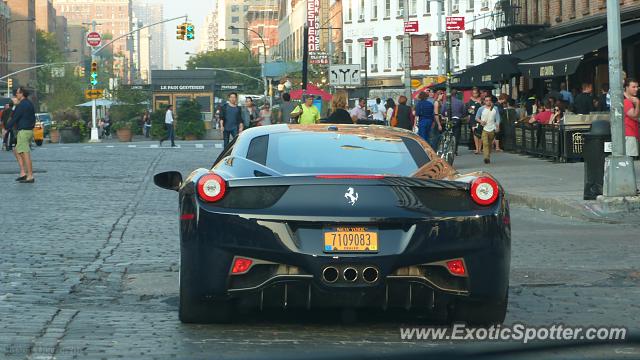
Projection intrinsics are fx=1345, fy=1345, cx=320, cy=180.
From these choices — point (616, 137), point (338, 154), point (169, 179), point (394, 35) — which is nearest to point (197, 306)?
point (338, 154)

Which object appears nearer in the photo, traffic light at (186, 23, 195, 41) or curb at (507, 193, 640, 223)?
curb at (507, 193, 640, 223)

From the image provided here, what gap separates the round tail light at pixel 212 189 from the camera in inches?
293

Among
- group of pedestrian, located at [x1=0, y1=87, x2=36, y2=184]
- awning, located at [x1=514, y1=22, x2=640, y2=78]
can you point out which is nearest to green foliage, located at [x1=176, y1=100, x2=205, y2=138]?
awning, located at [x1=514, y1=22, x2=640, y2=78]

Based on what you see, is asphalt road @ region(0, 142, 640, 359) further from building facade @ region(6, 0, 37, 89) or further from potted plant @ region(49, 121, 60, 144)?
building facade @ region(6, 0, 37, 89)

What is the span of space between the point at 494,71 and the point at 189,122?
3118 cm

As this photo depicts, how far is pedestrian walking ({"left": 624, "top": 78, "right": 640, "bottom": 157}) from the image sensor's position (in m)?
20.0

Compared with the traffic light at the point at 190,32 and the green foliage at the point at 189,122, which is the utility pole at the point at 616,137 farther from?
the traffic light at the point at 190,32

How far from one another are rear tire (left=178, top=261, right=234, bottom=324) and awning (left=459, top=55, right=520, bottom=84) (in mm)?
33643

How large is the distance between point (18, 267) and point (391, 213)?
4.81 metres

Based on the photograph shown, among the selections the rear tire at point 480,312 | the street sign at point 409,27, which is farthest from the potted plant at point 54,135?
the rear tire at point 480,312

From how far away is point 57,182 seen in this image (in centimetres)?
2488

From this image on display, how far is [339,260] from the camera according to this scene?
7.18 meters

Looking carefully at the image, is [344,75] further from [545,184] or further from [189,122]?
[189,122]

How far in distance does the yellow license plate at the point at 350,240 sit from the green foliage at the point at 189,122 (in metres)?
62.8
